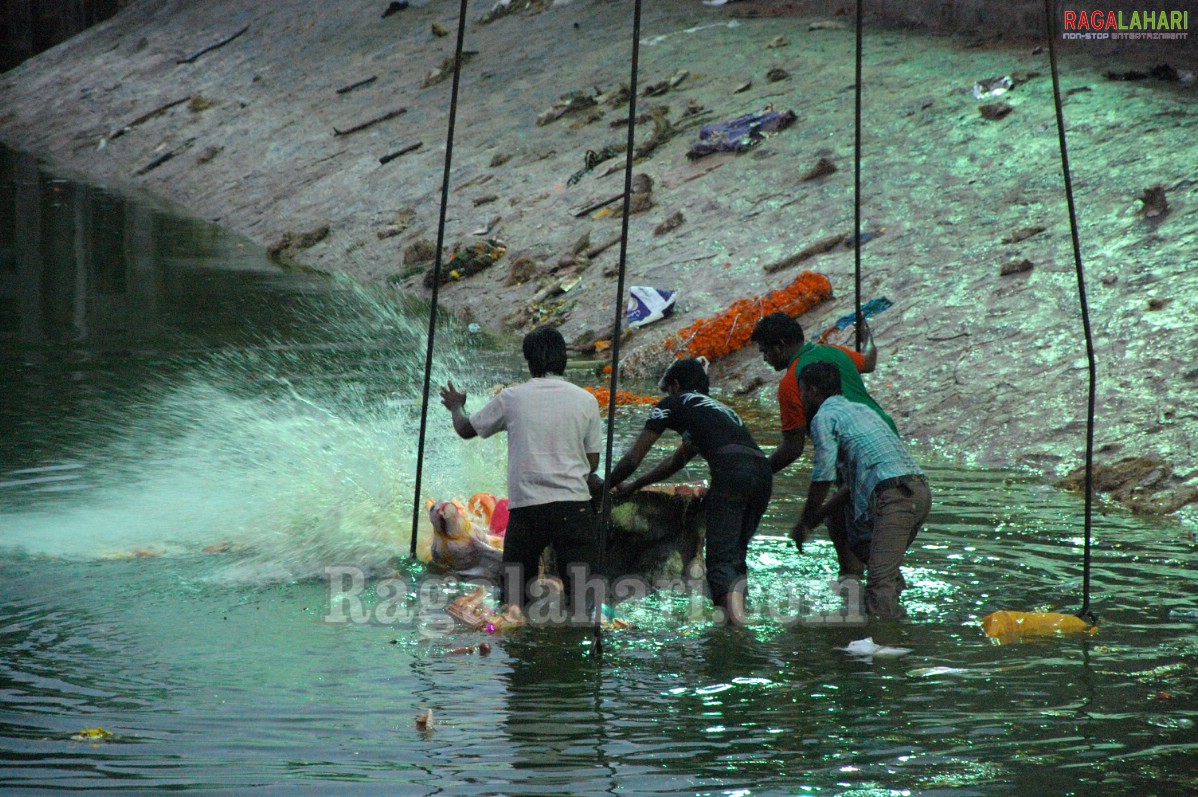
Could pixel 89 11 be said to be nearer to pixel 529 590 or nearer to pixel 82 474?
pixel 82 474

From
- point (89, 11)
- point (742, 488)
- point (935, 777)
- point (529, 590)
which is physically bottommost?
point (935, 777)

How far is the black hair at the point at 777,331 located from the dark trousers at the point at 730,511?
659mm

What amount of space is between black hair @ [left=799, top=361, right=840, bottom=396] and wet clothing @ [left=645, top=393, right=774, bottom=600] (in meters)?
0.42

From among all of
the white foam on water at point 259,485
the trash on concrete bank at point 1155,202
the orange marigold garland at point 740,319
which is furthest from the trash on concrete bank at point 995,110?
the white foam on water at point 259,485

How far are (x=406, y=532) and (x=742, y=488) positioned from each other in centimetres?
231

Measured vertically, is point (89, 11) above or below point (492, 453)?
above

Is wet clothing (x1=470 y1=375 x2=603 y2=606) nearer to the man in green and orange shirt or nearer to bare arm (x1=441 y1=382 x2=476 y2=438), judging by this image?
bare arm (x1=441 y1=382 x2=476 y2=438)

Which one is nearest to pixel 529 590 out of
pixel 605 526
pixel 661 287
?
pixel 605 526

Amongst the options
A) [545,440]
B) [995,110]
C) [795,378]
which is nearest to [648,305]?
[995,110]

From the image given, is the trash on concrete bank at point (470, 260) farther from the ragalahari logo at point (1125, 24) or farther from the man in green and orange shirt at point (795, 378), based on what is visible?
the man in green and orange shirt at point (795, 378)

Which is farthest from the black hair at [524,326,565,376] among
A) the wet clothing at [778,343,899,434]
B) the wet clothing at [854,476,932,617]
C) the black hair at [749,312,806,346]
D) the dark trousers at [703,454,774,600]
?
the wet clothing at [854,476,932,617]

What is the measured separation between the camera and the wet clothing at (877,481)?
6.60 metres

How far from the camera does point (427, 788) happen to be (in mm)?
4512

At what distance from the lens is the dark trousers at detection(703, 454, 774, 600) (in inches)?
264
